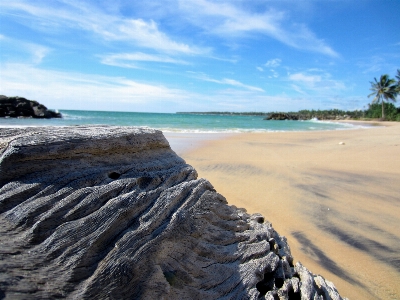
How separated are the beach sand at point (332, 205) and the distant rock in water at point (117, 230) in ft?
5.74

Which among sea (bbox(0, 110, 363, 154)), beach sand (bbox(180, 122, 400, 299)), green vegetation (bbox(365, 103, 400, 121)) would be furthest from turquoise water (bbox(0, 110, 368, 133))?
green vegetation (bbox(365, 103, 400, 121))

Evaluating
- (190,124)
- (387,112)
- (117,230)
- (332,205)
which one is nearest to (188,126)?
(190,124)

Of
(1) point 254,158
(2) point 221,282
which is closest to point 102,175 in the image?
(2) point 221,282

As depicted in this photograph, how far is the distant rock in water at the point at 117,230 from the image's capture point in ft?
6.41

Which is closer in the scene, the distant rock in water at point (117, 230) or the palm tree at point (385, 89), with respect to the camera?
the distant rock in water at point (117, 230)

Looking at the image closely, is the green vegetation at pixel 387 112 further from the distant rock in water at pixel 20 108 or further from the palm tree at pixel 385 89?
the distant rock in water at pixel 20 108

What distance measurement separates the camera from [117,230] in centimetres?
222

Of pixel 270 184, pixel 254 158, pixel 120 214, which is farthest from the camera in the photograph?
pixel 254 158

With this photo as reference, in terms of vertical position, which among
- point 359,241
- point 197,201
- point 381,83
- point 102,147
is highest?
point 381,83

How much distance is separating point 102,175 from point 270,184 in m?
6.87

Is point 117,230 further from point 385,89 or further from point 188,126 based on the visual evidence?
point 385,89

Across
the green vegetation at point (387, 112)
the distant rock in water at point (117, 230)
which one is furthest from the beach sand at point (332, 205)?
the green vegetation at point (387, 112)

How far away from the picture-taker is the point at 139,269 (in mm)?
2105

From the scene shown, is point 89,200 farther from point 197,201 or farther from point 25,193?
point 197,201
